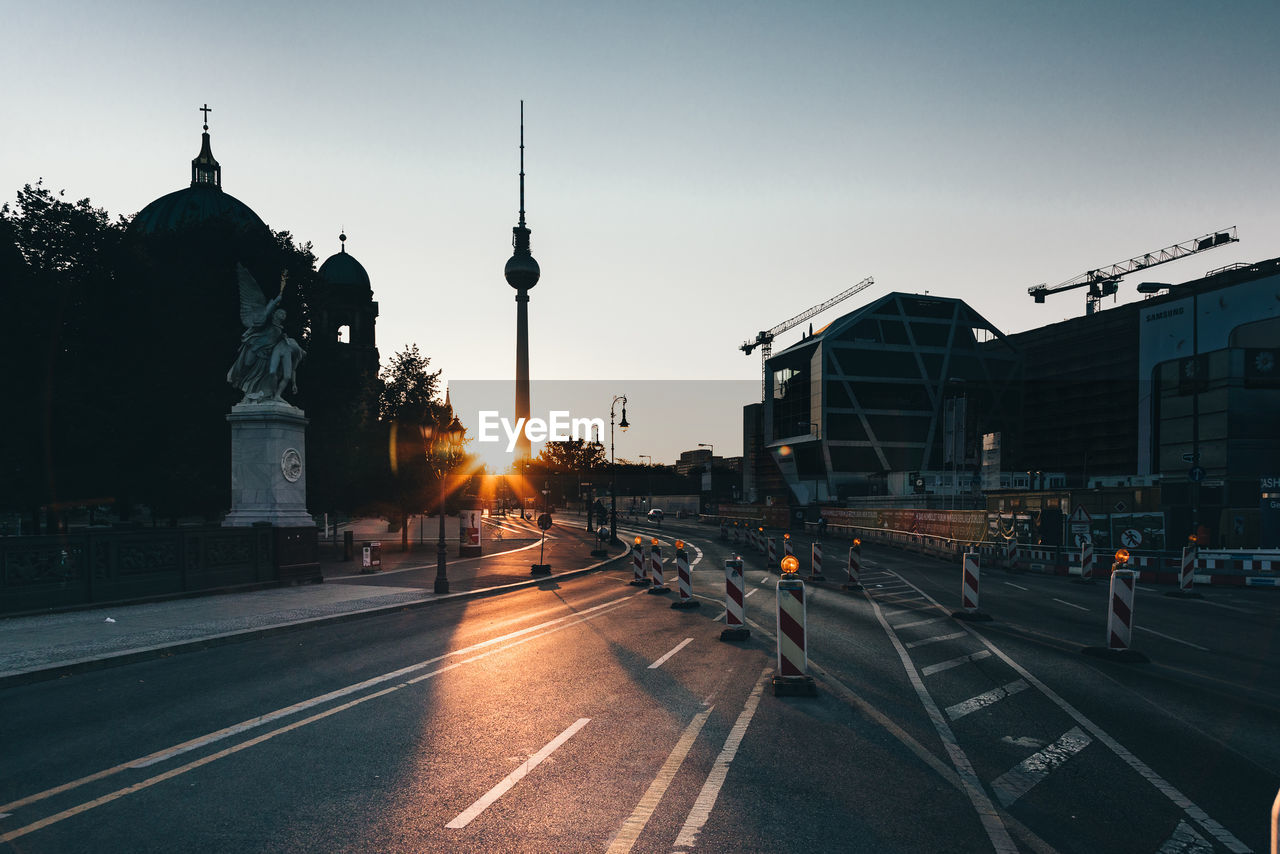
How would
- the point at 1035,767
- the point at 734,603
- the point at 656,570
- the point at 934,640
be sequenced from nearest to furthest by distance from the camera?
the point at 1035,767 → the point at 934,640 → the point at 734,603 → the point at 656,570

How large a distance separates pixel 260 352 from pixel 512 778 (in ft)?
66.1

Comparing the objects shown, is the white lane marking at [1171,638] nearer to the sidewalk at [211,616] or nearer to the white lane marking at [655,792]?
the white lane marking at [655,792]

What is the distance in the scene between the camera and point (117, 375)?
2805 centimetres

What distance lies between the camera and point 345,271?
234 ft

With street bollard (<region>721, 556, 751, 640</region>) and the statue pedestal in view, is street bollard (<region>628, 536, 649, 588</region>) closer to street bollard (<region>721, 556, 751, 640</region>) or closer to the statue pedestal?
street bollard (<region>721, 556, 751, 640</region>)

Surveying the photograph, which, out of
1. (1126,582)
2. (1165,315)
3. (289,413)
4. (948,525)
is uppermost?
(1165,315)

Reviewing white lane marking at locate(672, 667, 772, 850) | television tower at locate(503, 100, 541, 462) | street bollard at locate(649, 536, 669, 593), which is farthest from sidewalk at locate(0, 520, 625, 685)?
television tower at locate(503, 100, 541, 462)

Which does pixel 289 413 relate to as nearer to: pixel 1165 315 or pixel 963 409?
pixel 1165 315

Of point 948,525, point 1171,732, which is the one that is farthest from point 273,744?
point 948,525

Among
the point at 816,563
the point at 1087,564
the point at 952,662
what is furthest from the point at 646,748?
the point at 1087,564

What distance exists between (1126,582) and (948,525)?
30.1 meters

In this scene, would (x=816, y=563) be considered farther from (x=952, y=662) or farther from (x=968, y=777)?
(x=968, y=777)

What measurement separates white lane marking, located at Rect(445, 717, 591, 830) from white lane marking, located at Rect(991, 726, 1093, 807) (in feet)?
12.6

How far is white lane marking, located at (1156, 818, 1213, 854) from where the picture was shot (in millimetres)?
4922
